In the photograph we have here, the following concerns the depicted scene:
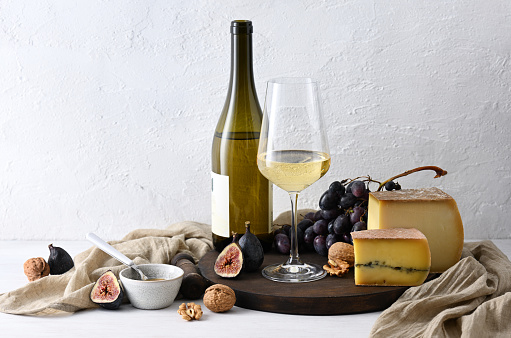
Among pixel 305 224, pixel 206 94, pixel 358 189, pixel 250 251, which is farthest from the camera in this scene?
pixel 206 94

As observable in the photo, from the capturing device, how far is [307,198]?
1.92 meters

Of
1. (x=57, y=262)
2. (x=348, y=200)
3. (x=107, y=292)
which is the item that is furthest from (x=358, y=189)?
(x=57, y=262)

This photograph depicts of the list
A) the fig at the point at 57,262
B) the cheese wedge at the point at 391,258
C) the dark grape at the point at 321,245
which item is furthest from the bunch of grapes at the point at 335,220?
the fig at the point at 57,262

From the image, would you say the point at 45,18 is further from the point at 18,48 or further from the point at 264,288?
the point at 264,288

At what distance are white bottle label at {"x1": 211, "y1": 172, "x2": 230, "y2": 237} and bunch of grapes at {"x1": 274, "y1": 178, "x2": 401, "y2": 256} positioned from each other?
0.15 meters

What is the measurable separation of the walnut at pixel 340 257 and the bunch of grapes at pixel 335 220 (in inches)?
2.0

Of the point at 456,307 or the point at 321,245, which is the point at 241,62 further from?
the point at 456,307

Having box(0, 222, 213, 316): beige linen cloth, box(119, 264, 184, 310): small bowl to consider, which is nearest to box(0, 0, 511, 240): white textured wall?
box(0, 222, 213, 316): beige linen cloth

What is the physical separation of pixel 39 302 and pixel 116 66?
2.52ft

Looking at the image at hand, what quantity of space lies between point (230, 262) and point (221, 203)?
6.9 inches

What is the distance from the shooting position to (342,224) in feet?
4.97

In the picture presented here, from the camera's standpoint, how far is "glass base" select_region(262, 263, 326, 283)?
4.55 feet

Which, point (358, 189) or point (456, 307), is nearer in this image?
point (456, 307)

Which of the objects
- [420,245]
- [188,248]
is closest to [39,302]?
[188,248]
